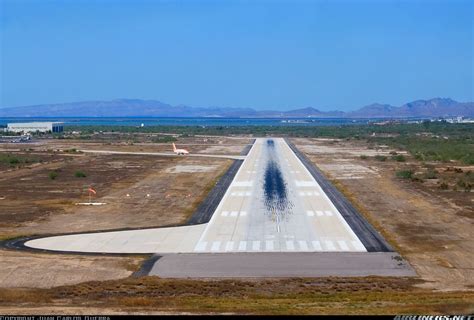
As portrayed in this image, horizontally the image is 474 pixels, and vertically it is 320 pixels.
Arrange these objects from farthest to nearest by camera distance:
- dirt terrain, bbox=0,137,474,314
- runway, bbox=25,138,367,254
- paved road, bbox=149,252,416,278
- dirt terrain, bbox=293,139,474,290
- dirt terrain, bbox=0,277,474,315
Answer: runway, bbox=25,138,367,254, dirt terrain, bbox=293,139,474,290, paved road, bbox=149,252,416,278, dirt terrain, bbox=0,137,474,314, dirt terrain, bbox=0,277,474,315

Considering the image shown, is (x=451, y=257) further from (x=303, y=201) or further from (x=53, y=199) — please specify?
(x=53, y=199)

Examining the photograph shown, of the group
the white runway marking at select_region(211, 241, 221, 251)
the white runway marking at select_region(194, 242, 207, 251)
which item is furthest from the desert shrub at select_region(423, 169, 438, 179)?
the white runway marking at select_region(194, 242, 207, 251)

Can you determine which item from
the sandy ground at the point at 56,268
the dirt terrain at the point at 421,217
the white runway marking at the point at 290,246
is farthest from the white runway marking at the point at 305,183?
the sandy ground at the point at 56,268

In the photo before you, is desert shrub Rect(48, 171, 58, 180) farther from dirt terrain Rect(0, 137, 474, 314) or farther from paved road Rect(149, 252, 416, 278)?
paved road Rect(149, 252, 416, 278)

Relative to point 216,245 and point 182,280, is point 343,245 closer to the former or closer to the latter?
point 216,245

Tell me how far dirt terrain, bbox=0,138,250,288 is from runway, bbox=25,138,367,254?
2.48 metres

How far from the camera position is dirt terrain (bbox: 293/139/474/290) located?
3381 cm

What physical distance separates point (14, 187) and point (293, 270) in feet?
141

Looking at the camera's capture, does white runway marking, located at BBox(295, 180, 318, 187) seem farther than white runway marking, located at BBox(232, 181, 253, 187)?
Yes

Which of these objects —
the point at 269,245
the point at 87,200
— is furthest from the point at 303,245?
the point at 87,200

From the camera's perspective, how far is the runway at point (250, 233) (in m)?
38.7

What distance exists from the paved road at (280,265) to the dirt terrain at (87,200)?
2091 mm

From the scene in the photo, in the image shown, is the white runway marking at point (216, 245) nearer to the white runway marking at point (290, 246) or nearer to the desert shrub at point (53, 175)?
the white runway marking at point (290, 246)

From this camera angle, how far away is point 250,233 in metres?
42.9
